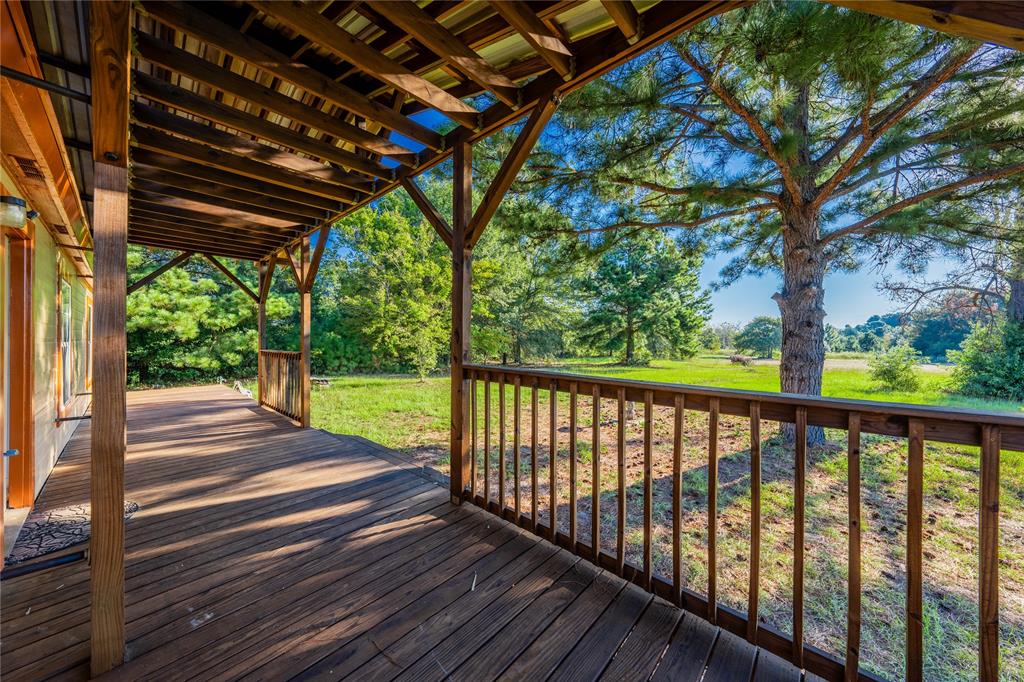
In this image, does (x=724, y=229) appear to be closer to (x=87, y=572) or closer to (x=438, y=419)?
(x=438, y=419)

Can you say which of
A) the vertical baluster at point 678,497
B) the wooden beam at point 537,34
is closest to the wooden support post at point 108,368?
the wooden beam at point 537,34

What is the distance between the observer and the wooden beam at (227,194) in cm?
317

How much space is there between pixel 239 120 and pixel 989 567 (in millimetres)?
3912

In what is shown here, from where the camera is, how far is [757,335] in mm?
20562

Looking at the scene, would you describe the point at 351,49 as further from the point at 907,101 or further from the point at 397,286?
the point at 397,286

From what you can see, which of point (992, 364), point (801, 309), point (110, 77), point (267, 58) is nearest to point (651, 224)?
point (801, 309)

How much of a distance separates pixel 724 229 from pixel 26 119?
6.45 meters

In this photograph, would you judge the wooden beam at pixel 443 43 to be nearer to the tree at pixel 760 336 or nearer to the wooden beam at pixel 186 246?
the wooden beam at pixel 186 246

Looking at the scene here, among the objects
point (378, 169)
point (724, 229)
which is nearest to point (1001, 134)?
point (724, 229)

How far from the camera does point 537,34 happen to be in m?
1.76

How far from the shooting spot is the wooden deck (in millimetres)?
1472

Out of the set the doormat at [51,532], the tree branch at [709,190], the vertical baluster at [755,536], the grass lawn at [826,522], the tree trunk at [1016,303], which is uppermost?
the tree branch at [709,190]

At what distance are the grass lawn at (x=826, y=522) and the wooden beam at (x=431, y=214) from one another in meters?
1.70

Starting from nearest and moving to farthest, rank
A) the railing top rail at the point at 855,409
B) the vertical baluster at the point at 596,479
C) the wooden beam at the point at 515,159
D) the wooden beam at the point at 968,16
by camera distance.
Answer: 1. the wooden beam at the point at 968,16
2. the railing top rail at the point at 855,409
3. the vertical baluster at the point at 596,479
4. the wooden beam at the point at 515,159
